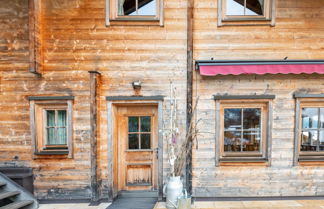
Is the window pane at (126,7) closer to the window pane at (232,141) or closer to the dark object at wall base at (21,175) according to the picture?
the window pane at (232,141)

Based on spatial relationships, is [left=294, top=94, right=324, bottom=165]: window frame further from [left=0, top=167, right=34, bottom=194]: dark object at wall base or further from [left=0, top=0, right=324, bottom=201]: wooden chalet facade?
[left=0, top=167, right=34, bottom=194]: dark object at wall base

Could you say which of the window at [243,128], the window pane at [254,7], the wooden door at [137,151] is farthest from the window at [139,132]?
the window pane at [254,7]

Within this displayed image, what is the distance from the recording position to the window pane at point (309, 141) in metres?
3.66

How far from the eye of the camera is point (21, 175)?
3412 mm

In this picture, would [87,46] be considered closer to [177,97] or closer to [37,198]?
[177,97]

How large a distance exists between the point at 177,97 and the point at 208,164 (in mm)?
1525

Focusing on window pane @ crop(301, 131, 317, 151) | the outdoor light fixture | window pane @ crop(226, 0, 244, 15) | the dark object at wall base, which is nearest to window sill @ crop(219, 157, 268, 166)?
window pane @ crop(301, 131, 317, 151)

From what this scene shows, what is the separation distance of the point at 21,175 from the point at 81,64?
249 centimetres

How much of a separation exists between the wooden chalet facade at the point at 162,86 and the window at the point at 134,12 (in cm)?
3

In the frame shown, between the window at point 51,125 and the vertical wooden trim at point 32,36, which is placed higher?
the vertical wooden trim at point 32,36

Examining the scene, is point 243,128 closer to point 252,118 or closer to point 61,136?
point 252,118

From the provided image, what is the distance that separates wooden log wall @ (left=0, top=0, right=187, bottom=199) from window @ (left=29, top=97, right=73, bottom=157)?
133 millimetres

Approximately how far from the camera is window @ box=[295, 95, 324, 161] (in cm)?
353

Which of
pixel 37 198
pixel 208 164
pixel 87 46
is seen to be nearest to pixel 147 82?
pixel 87 46
